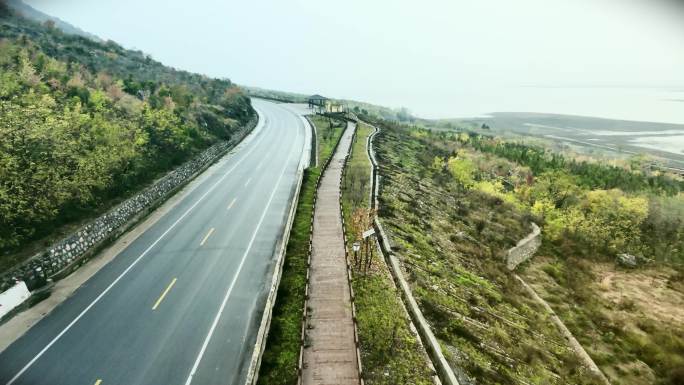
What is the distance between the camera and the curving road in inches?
616

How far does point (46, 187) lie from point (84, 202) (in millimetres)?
2957

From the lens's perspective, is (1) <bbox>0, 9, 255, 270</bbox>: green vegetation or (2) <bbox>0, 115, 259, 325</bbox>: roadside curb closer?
(2) <bbox>0, 115, 259, 325</bbox>: roadside curb

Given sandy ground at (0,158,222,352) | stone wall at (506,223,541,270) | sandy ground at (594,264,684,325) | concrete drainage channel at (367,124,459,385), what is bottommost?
sandy ground at (594,264,684,325)

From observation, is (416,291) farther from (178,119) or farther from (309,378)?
(178,119)

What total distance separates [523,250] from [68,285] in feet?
117

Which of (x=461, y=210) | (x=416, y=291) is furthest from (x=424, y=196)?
(x=416, y=291)

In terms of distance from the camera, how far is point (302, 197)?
32.6 metres

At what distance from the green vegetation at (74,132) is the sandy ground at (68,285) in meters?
2.99

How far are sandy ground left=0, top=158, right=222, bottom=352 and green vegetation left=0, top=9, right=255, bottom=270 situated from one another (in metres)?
2.99

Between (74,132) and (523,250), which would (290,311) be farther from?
(523,250)

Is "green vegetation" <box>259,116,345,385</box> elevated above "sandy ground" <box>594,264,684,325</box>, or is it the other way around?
"green vegetation" <box>259,116,345,385</box>

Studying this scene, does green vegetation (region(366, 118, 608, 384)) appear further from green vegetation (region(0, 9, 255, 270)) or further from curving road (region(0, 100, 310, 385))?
green vegetation (region(0, 9, 255, 270))

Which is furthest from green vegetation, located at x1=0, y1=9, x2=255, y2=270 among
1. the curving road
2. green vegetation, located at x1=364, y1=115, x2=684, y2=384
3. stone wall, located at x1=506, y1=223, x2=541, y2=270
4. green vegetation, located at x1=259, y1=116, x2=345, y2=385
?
stone wall, located at x1=506, y1=223, x2=541, y2=270

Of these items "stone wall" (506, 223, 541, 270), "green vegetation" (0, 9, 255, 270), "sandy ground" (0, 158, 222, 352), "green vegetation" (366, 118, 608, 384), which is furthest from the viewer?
"stone wall" (506, 223, 541, 270)
